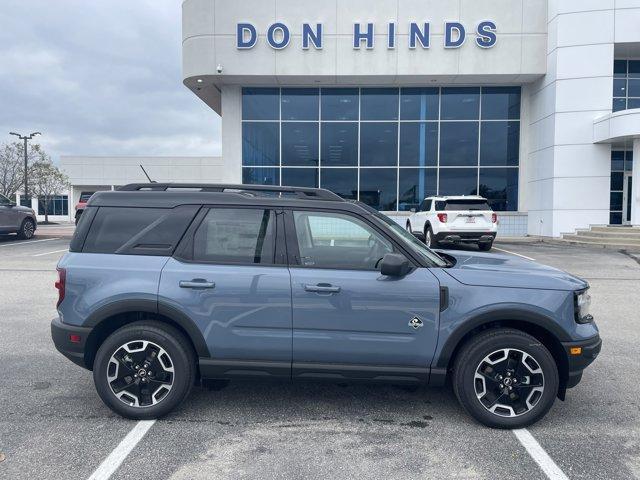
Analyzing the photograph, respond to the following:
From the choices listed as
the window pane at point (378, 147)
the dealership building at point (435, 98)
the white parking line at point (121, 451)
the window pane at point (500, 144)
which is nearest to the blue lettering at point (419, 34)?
the dealership building at point (435, 98)

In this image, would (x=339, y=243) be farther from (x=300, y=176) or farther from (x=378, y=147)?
(x=378, y=147)

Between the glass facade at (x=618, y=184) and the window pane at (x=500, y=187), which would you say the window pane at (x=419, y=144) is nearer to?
the window pane at (x=500, y=187)

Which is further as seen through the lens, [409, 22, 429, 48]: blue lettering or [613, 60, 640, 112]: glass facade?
[613, 60, 640, 112]: glass facade

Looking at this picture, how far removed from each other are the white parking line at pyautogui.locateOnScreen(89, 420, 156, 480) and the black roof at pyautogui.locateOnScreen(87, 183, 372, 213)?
1.71 meters

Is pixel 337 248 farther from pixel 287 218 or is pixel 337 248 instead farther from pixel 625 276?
pixel 625 276

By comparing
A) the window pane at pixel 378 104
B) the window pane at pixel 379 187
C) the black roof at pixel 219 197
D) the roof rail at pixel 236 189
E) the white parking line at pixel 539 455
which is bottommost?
the white parking line at pixel 539 455

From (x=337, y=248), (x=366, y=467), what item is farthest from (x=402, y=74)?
(x=366, y=467)

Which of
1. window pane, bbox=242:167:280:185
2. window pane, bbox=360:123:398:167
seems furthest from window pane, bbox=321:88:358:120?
window pane, bbox=242:167:280:185

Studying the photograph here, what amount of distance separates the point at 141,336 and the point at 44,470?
104 cm

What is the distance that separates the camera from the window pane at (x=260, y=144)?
2197cm

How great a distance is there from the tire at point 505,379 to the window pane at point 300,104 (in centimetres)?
1940

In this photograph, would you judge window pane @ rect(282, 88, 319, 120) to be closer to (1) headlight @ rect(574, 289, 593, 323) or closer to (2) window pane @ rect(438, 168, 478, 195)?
(2) window pane @ rect(438, 168, 478, 195)

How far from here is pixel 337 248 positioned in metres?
3.92

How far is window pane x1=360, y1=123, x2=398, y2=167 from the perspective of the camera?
864 inches
